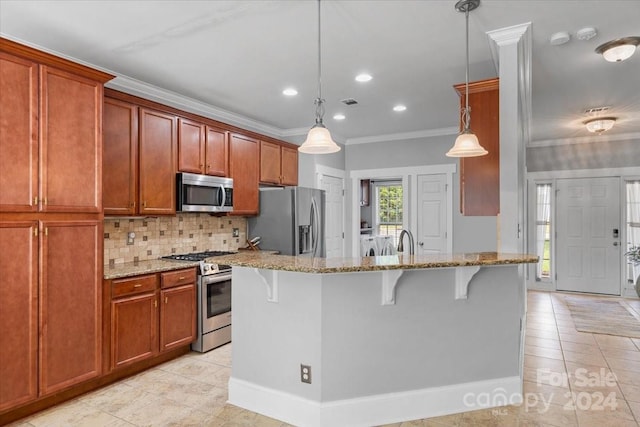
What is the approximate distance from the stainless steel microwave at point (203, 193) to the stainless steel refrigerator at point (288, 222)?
60cm

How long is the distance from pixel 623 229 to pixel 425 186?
3.22 m

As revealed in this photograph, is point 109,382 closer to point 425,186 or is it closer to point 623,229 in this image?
point 425,186

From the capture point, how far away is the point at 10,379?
2334 millimetres

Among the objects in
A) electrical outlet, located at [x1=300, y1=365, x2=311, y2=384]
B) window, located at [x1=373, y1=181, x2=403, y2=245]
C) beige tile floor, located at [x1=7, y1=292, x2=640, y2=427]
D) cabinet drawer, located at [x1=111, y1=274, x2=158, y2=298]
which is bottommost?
beige tile floor, located at [x1=7, y1=292, x2=640, y2=427]

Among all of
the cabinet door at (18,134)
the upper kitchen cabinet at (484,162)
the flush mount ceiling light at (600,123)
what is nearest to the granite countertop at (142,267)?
the cabinet door at (18,134)

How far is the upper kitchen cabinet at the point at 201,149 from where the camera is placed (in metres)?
3.81

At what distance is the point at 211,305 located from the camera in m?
3.70

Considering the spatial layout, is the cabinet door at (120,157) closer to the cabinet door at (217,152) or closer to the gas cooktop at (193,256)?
the gas cooktop at (193,256)

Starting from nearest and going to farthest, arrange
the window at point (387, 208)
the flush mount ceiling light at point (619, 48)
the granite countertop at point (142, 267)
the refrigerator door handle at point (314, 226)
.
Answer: the flush mount ceiling light at point (619, 48)
the granite countertop at point (142, 267)
the refrigerator door handle at point (314, 226)
the window at point (387, 208)

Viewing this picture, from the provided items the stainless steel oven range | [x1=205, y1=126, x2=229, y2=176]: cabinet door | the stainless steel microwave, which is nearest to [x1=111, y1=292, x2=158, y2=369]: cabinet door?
the stainless steel oven range

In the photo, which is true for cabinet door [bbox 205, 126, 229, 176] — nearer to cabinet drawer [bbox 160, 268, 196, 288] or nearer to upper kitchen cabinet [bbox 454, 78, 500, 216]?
cabinet drawer [bbox 160, 268, 196, 288]

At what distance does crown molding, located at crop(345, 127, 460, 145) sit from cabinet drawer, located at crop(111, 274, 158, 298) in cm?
389

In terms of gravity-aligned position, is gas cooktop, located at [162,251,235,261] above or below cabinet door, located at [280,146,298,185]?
below

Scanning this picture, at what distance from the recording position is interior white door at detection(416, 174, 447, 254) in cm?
550
